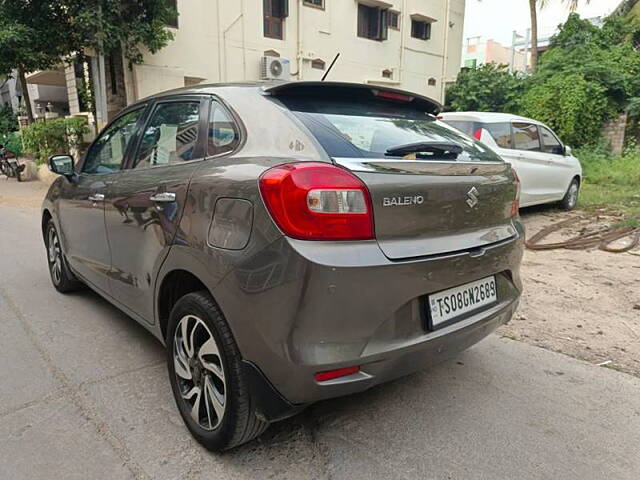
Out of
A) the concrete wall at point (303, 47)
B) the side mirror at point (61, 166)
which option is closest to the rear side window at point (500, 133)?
the side mirror at point (61, 166)

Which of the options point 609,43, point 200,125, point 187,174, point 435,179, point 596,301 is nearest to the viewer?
point 435,179

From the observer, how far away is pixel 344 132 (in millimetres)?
2156

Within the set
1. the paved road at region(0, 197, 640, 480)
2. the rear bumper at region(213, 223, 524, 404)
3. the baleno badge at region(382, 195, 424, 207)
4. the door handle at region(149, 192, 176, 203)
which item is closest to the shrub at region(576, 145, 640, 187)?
the paved road at region(0, 197, 640, 480)

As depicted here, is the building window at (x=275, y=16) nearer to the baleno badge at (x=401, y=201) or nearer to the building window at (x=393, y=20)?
the building window at (x=393, y=20)

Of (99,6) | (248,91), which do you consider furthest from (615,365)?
(99,6)

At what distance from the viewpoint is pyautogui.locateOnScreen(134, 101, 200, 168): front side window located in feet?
8.32

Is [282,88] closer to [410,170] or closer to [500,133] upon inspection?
[410,170]

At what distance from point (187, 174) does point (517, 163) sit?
19.9 ft

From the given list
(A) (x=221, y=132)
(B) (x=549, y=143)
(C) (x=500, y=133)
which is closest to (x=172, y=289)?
(A) (x=221, y=132)

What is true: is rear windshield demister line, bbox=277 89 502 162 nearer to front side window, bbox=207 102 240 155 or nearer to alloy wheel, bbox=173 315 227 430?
front side window, bbox=207 102 240 155

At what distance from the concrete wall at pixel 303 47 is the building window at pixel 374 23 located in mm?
339

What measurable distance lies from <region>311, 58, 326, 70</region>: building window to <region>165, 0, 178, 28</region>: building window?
17.1 ft

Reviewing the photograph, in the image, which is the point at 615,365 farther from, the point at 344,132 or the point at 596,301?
the point at 344,132

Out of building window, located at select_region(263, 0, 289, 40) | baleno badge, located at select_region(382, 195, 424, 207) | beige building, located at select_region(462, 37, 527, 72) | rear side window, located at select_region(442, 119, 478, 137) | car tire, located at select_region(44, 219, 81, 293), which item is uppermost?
beige building, located at select_region(462, 37, 527, 72)
